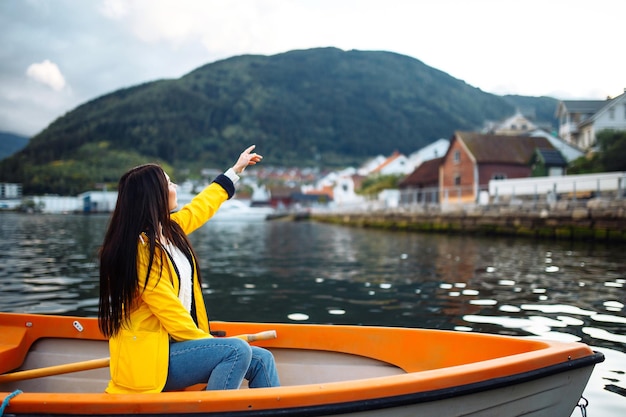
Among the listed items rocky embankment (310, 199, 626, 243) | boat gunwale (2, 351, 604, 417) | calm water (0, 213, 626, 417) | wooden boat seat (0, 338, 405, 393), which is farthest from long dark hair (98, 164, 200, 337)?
rocky embankment (310, 199, 626, 243)

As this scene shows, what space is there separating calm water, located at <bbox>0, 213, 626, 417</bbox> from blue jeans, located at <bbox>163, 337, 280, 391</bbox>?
1.80 meters

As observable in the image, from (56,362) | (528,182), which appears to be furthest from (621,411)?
(528,182)

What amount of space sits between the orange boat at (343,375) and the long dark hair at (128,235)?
47 cm

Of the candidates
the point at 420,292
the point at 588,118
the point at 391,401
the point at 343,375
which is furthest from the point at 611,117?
the point at 391,401

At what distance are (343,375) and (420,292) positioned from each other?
597 centimetres

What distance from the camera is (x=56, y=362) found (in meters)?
4.40

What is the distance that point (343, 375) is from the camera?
4113 millimetres

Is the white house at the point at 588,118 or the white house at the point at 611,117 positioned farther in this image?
the white house at the point at 588,118

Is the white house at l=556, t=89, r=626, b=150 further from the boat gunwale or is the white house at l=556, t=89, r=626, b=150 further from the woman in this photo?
the woman

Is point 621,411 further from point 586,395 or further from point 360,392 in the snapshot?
point 360,392

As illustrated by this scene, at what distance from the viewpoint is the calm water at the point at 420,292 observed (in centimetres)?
678

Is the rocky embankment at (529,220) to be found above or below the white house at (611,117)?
below

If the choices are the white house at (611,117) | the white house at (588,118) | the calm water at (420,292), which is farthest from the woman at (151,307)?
the white house at (611,117)

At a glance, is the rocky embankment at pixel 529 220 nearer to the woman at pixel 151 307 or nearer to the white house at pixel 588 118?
the white house at pixel 588 118
